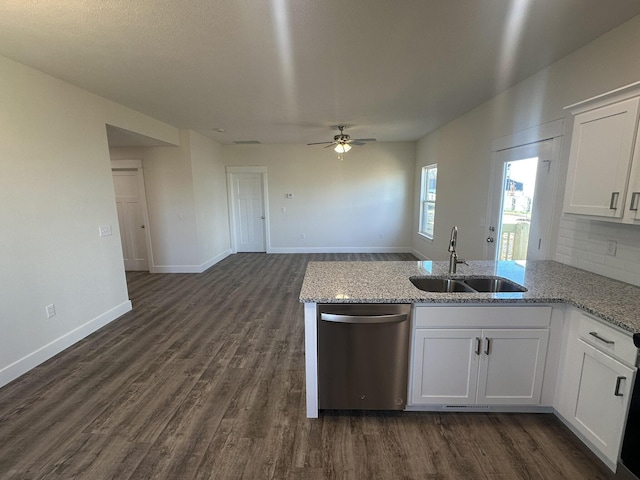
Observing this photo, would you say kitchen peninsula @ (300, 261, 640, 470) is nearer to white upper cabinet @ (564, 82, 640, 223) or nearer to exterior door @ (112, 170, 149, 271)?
white upper cabinet @ (564, 82, 640, 223)

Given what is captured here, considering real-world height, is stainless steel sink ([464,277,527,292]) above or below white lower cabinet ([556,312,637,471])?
above

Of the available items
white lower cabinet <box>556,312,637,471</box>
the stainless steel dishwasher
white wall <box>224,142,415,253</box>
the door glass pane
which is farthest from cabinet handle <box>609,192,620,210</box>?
white wall <box>224,142,415,253</box>

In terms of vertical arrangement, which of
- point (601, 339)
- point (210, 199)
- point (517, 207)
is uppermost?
point (210, 199)

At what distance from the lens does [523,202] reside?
2.98m

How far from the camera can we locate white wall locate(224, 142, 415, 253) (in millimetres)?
6758

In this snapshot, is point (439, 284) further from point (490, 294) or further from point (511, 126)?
point (511, 126)

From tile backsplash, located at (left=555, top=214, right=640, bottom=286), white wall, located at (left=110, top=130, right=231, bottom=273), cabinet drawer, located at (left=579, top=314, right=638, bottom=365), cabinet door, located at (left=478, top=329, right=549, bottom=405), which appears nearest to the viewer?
cabinet drawer, located at (left=579, top=314, right=638, bottom=365)

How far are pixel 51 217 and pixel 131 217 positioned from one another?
9.79 ft

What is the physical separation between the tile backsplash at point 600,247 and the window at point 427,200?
3296 mm

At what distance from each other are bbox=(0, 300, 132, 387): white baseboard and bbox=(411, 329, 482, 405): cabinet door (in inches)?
130

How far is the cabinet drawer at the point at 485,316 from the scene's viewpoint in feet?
5.84

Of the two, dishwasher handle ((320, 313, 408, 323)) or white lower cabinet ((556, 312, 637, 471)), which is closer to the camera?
white lower cabinet ((556, 312, 637, 471))

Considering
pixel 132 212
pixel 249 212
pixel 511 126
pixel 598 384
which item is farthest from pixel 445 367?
pixel 249 212

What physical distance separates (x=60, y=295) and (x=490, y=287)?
4.08m
